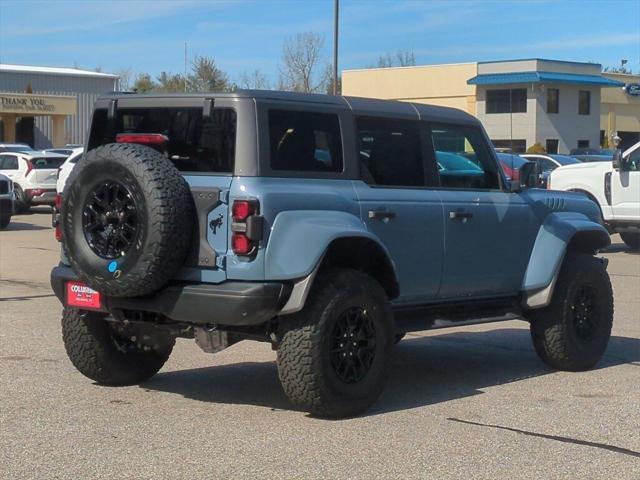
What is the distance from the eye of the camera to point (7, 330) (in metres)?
10.5

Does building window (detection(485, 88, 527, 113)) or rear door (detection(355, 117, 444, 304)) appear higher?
building window (detection(485, 88, 527, 113))

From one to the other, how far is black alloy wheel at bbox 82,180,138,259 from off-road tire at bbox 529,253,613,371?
145 inches

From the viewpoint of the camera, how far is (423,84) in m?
63.0

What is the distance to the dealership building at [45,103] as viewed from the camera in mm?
54188

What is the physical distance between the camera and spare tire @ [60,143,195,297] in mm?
6547

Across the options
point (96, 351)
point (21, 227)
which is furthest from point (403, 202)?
point (21, 227)

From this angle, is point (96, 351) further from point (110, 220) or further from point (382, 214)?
point (382, 214)

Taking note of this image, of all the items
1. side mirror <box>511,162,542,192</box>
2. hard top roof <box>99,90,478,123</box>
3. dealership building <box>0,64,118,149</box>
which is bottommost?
side mirror <box>511,162,542,192</box>

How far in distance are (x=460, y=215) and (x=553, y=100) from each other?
54357mm

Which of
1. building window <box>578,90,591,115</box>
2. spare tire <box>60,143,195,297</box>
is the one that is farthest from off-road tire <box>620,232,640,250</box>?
building window <box>578,90,591,115</box>

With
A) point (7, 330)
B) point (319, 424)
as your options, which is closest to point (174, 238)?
point (319, 424)

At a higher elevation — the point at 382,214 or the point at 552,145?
the point at 552,145

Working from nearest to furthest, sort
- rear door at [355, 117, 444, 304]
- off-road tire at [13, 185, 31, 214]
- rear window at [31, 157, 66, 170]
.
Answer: rear door at [355, 117, 444, 304] → off-road tire at [13, 185, 31, 214] → rear window at [31, 157, 66, 170]

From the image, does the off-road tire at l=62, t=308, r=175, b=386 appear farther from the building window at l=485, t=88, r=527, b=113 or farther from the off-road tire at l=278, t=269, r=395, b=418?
the building window at l=485, t=88, r=527, b=113
